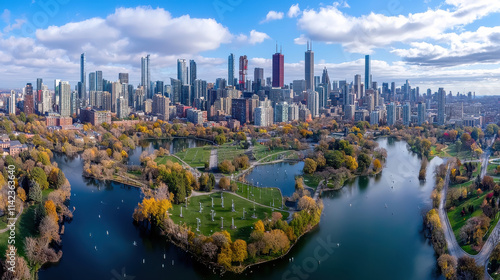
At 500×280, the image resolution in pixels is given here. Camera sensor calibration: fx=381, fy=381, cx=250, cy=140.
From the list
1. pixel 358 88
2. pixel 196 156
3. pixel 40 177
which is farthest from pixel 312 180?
pixel 358 88

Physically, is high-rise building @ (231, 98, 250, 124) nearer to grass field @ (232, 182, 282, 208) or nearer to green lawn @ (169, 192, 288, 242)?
grass field @ (232, 182, 282, 208)

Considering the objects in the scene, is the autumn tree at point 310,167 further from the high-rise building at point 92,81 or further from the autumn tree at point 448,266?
the high-rise building at point 92,81

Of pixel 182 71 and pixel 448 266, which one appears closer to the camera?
pixel 448 266

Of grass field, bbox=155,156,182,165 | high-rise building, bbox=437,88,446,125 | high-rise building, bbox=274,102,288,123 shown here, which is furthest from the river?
high-rise building, bbox=274,102,288,123

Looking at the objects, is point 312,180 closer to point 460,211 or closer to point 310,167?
point 310,167

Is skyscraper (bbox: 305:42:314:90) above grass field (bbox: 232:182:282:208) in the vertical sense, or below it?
above

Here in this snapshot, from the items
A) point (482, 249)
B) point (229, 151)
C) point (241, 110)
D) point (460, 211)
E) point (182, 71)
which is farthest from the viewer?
point (182, 71)

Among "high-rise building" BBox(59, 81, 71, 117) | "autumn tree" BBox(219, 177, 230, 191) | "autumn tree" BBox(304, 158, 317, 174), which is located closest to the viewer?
"autumn tree" BBox(219, 177, 230, 191)
